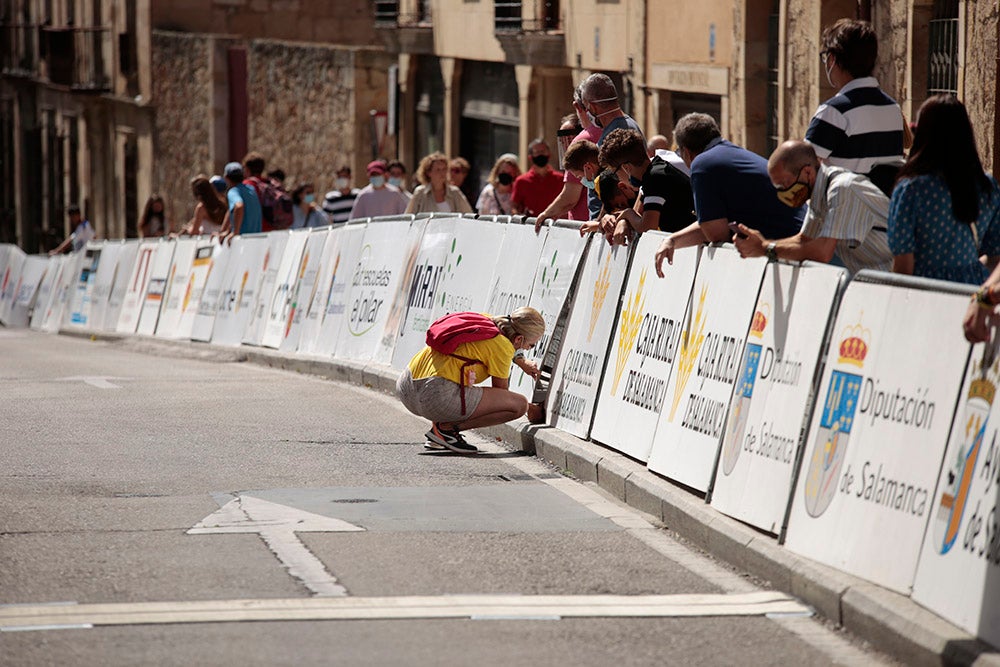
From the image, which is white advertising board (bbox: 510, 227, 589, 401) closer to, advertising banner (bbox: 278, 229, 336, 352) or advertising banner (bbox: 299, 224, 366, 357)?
advertising banner (bbox: 299, 224, 366, 357)

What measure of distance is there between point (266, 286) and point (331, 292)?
2360 millimetres

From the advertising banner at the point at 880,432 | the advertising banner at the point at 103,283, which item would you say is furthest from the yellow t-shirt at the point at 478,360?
the advertising banner at the point at 103,283

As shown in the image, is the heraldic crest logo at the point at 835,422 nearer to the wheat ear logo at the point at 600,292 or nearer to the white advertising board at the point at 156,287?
the wheat ear logo at the point at 600,292

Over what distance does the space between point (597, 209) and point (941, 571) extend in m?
5.71

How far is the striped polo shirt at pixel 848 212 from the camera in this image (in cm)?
779

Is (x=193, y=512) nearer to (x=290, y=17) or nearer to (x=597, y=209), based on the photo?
(x=597, y=209)

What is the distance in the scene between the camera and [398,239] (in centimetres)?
1540

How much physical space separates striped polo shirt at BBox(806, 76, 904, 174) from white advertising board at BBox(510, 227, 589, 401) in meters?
2.64

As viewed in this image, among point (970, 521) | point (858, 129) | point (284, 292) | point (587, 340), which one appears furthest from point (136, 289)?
point (970, 521)

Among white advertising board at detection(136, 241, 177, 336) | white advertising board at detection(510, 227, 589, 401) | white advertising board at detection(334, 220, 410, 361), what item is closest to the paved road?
white advertising board at detection(510, 227, 589, 401)

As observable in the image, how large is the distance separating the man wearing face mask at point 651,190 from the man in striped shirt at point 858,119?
1588mm

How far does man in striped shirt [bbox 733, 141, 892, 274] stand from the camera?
307 inches

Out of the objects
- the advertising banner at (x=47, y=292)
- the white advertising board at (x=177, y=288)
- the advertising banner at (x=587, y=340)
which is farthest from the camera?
the advertising banner at (x=47, y=292)

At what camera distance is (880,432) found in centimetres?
667
